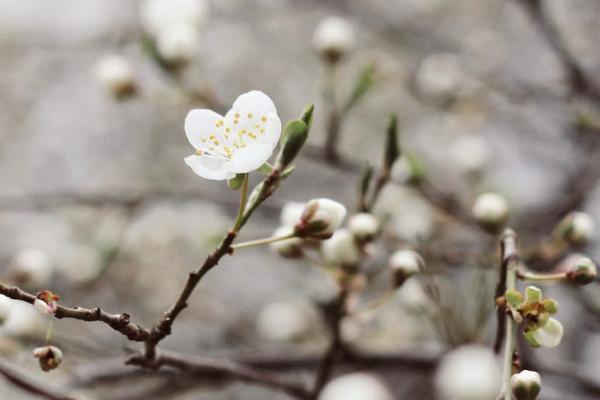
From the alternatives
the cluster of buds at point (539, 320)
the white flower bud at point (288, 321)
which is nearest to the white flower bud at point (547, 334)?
the cluster of buds at point (539, 320)

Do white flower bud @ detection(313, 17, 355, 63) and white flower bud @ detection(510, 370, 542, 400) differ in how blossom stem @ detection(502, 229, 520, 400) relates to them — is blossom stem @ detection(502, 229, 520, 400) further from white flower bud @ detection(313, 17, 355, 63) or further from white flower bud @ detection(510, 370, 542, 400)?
white flower bud @ detection(313, 17, 355, 63)

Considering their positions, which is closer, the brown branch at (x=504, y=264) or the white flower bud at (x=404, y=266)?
the brown branch at (x=504, y=264)

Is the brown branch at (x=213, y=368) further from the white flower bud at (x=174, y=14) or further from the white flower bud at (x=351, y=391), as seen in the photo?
the white flower bud at (x=174, y=14)

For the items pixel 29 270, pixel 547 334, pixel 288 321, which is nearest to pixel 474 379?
pixel 547 334

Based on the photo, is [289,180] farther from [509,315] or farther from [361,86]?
[509,315]

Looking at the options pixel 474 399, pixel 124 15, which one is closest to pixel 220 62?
pixel 124 15

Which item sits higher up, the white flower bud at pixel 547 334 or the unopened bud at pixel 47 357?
the white flower bud at pixel 547 334
